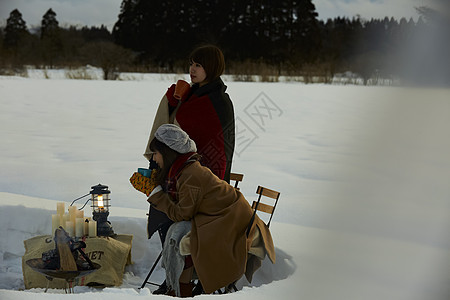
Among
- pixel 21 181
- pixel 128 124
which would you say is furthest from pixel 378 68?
pixel 128 124

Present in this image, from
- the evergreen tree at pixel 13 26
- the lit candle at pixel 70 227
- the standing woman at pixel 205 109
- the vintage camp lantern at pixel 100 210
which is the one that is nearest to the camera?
the evergreen tree at pixel 13 26

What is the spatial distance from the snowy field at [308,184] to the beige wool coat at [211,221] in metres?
0.14

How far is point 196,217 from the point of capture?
5.82 feet

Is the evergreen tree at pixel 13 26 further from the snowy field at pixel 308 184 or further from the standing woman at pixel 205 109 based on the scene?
the standing woman at pixel 205 109

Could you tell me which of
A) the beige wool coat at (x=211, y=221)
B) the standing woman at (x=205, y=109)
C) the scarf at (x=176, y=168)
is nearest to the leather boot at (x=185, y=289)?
the beige wool coat at (x=211, y=221)

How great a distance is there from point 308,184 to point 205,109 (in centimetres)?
208

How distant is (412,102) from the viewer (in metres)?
0.22

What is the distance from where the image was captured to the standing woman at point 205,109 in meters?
1.83

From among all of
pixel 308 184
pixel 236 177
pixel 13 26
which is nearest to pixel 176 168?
pixel 236 177

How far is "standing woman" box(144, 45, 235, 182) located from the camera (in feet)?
6.00

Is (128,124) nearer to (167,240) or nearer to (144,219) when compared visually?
(144,219)

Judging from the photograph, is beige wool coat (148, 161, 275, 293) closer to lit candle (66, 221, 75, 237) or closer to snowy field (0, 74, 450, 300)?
snowy field (0, 74, 450, 300)

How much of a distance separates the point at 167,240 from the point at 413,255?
1.63 m

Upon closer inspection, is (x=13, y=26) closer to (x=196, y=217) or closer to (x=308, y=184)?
(x=196, y=217)
